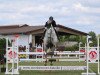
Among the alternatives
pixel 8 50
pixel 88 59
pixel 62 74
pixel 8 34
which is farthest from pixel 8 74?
pixel 8 34

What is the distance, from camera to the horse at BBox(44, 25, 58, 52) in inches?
584

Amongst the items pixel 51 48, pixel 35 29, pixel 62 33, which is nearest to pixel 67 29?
pixel 62 33

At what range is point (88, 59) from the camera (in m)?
13.5

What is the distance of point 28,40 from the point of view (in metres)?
40.4

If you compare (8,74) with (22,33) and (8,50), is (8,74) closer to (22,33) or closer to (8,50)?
(8,50)

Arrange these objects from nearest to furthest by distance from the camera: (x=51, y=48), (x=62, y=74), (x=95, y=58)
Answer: (x=95, y=58) < (x=62, y=74) < (x=51, y=48)

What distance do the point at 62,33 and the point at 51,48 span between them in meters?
29.0

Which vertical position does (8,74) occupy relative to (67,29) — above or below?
below

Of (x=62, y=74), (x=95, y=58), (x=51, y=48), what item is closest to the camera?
(x=95, y=58)

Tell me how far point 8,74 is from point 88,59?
2833 millimetres

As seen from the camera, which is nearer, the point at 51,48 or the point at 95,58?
the point at 95,58

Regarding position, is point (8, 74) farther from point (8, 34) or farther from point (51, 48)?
point (8, 34)

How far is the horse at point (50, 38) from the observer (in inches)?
584

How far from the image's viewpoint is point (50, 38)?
1507cm
